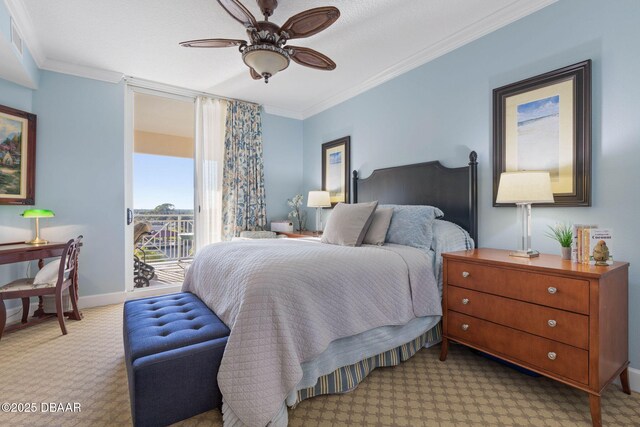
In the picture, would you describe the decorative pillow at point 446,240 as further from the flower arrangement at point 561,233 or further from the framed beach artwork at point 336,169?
the framed beach artwork at point 336,169

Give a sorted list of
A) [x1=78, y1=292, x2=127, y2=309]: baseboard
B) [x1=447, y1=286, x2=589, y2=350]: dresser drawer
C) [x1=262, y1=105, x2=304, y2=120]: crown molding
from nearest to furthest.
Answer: [x1=447, y1=286, x2=589, y2=350]: dresser drawer, [x1=78, y1=292, x2=127, y2=309]: baseboard, [x1=262, y1=105, x2=304, y2=120]: crown molding

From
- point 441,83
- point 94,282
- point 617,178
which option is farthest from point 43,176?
point 617,178

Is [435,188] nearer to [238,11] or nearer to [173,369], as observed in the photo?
[238,11]

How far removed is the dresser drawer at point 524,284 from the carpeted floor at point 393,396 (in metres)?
0.59

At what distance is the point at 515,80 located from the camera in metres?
2.38

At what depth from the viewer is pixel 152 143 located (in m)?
6.15

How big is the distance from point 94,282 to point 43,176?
128 cm

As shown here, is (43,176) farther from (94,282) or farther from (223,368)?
(223,368)

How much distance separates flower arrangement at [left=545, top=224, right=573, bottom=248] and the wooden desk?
4.21 metres

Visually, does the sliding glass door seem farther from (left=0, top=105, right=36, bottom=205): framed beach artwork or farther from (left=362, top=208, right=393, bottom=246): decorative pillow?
(left=362, top=208, right=393, bottom=246): decorative pillow

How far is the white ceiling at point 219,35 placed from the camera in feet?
7.82

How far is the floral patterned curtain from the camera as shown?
4410 mm

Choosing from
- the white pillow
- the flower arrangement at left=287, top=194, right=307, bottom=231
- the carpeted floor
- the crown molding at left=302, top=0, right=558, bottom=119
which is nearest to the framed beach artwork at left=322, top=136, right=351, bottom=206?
the flower arrangement at left=287, top=194, right=307, bottom=231

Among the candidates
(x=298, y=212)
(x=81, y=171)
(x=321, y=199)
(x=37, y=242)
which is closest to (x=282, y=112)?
(x=298, y=212)
